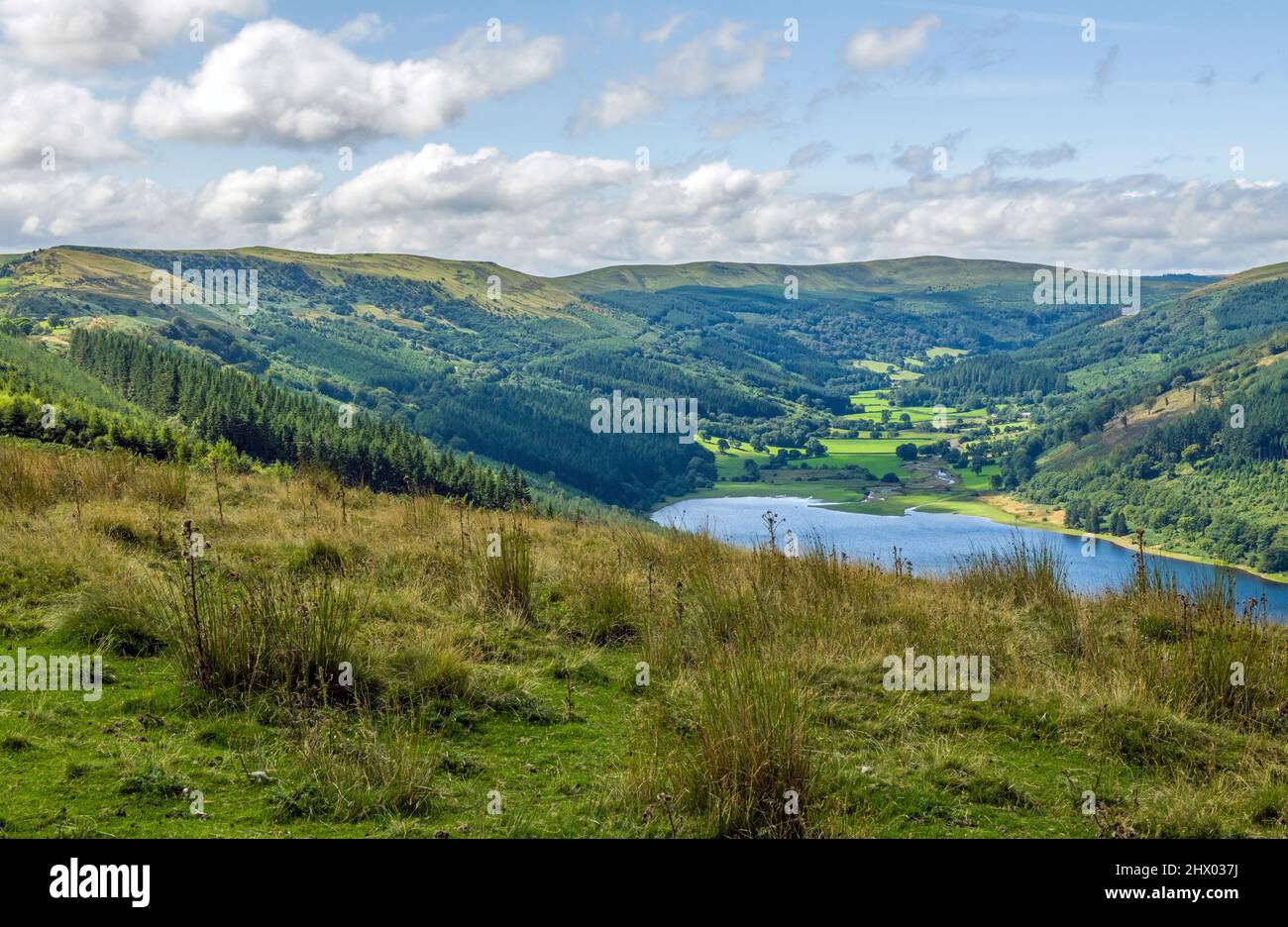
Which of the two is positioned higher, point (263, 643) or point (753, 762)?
point (263, 643)


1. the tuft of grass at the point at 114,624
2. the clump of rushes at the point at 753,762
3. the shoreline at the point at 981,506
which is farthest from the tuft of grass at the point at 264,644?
the shoreline at the point at 981,506

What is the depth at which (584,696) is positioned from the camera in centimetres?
736

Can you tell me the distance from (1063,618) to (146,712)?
885 cm

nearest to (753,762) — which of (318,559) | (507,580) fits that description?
(507,580)

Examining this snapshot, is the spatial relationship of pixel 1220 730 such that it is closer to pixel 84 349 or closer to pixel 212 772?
pixel 212 772

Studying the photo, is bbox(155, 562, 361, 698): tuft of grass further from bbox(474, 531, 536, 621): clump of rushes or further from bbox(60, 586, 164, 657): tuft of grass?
bbox(474, 531, 536, 621): clump of rushes

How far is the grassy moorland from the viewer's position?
197 inches

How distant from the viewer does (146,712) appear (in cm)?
597

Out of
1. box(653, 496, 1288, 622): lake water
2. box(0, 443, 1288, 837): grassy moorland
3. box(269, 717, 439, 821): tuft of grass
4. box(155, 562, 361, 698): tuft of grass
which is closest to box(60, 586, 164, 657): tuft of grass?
box(0, 443, 1288, 837): grassy moorland

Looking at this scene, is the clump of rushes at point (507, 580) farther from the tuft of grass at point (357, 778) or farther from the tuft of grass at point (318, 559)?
the tuft of grass at point (357, 778)

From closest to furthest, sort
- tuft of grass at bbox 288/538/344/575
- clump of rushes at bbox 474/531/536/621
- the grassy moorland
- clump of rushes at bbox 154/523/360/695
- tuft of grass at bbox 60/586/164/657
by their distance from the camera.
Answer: the grassy moorland < clump of rushes at bbox 154/523/360/695 < tuft of grass at bbox 60/586/164/657 < clump of rushes at bbox 474/531/536/621 < tuft of grass at bbox 288/538/344/575

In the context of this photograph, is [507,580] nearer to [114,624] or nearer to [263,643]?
[263,643]

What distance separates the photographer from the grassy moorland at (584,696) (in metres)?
5.01
